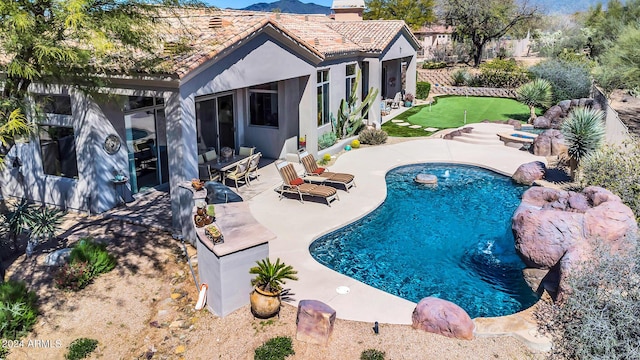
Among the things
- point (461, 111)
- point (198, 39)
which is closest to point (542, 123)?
point (461, 111)

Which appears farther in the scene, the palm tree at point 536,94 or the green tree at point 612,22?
the green tree at point 612,22

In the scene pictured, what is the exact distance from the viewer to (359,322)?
384 inches

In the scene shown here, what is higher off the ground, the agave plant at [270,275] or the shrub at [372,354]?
the agave plant at [270,275]

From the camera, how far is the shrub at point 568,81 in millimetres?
33781

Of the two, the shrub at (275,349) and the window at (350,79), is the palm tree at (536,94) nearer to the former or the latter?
the window at (350,79)

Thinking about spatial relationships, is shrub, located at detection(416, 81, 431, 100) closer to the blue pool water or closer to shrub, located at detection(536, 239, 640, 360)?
the blue pool water

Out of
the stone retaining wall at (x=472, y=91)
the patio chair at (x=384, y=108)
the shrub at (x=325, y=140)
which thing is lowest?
the shrub at (x=325, y=140)

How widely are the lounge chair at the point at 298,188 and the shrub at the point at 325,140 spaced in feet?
20.0

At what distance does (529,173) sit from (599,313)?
11473 mm

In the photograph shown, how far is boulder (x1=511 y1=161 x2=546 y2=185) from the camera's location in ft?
63.4

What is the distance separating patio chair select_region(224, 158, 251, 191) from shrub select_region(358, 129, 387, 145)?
8.72 metres

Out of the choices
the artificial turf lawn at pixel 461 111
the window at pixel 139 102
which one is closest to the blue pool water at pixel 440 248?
the window at pixel 139 102

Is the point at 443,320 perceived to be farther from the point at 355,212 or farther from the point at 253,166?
the point at 253,166

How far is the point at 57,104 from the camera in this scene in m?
15.4
